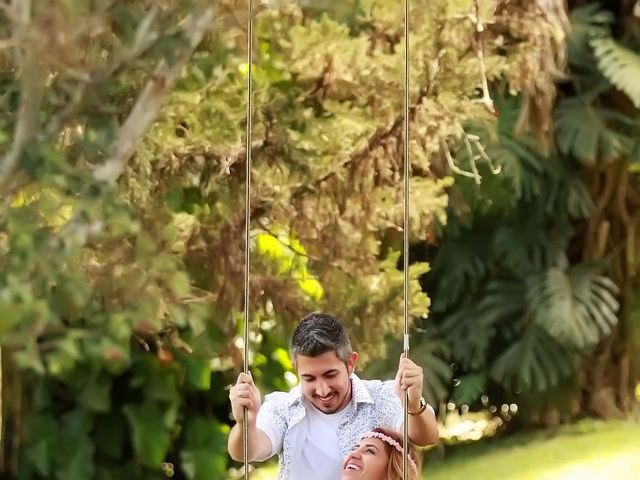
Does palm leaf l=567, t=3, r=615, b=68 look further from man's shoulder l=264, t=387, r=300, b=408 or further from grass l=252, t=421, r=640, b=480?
man's shoulder l=264, t=387, r=300, b=408

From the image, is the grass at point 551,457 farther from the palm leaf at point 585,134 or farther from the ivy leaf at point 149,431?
the palm leaf at point 585,134

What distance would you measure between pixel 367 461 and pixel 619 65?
2079 mm

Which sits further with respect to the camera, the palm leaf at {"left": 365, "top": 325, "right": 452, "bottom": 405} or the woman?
the palm leaf at {"left": 365, "top": 325, "right": 452, "bottom": 405}

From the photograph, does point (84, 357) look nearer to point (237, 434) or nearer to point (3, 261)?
point (3, 261)

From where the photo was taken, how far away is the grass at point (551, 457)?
136 inches

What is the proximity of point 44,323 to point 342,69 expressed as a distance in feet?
2.55

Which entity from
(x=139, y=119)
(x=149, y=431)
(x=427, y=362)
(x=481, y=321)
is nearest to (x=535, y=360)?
(x=481, y=321)

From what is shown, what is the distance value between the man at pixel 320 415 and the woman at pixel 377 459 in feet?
0.05

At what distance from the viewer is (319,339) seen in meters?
1.69

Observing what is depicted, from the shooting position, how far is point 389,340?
3385mm

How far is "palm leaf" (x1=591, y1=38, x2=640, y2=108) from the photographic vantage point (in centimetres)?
343

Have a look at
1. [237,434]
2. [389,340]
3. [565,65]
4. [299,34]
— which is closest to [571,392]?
[389,340]

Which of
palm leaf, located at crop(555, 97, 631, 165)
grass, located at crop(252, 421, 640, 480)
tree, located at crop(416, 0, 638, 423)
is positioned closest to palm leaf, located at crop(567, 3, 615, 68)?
tree, located at crop(416, 0, 638, 423)

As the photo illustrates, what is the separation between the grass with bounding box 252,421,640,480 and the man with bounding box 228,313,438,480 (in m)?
1.63
